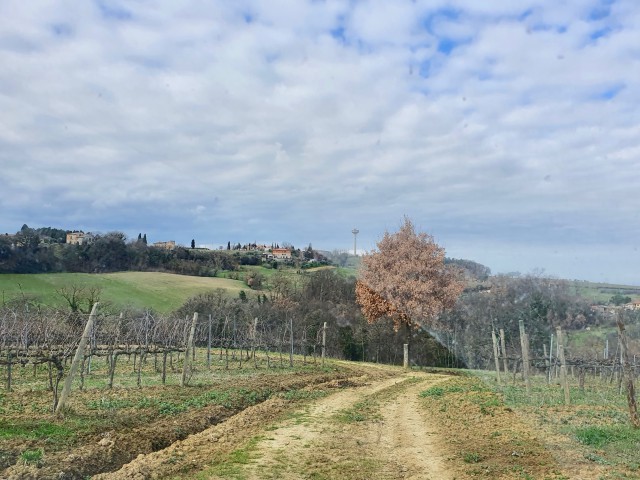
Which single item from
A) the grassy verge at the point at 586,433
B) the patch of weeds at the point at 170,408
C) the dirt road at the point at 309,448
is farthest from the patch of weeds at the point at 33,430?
the grassy verge at the point at 586,433

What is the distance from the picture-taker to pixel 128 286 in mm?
70875

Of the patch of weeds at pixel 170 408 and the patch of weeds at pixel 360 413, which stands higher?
the patch of weeds at pixel 170 408

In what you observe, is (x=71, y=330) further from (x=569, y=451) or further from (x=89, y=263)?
(x=89, y=263)

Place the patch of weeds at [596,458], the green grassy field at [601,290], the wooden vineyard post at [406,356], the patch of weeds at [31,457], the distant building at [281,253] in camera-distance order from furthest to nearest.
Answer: the distant building at [281,253] → the wooden vineyard post at [406,356] → the green grassy field at [601,290] → the patch of weeds at [596,458] → the patch of weeds at [31,457]

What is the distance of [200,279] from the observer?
7869cm

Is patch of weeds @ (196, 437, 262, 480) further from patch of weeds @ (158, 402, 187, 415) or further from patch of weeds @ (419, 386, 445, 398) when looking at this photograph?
patch of weeds @ (419, 386, 445, 398)

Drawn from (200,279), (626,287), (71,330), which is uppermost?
(200,279)

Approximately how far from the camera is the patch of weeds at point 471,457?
9.90m

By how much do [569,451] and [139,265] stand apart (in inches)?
3108

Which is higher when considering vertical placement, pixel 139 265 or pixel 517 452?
pixel 139 265

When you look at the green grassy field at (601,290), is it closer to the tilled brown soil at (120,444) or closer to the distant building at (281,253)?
the tilled brown soil at (120,444)

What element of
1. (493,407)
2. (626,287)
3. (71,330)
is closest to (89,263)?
(71,330)

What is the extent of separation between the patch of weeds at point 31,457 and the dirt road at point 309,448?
4.09 feet

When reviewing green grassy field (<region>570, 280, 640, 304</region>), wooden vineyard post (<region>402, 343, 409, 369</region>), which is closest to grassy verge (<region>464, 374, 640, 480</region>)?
green grassy field (<region>570, 280, 640, 304</region>)
